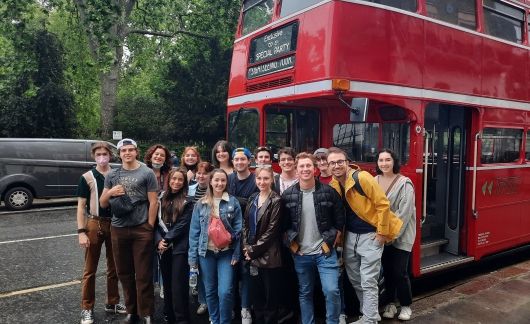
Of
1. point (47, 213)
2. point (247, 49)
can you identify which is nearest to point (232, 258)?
point (247, 49)

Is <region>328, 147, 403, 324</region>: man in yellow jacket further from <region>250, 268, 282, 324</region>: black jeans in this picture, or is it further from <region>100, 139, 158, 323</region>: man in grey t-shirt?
<region>100, 139, 158, 323</region>: man in grey t-shirt

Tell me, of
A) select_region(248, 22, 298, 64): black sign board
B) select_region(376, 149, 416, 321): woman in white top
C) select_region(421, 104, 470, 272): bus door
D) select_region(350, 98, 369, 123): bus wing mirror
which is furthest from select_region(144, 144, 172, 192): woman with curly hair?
select_region(421, 104, 470, 272): bus door

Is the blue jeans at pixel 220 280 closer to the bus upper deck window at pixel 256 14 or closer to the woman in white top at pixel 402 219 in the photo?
the woman in white top at pixel 402 219

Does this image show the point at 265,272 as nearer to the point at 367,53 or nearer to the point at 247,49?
the point at 367,53

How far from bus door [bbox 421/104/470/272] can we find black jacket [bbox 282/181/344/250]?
2600 millimetres

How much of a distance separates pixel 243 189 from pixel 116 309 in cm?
193

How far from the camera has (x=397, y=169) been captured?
4547 millimetres

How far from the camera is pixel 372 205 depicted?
4.06 metres

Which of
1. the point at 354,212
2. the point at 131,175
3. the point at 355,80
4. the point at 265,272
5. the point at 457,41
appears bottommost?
the point at 265,272

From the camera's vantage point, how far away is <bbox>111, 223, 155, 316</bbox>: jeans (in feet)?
13.8

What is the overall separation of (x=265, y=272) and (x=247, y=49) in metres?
3.50

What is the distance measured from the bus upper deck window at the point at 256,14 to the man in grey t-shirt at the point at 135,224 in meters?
2.84

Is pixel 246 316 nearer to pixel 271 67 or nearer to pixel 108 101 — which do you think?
pixel 271 67

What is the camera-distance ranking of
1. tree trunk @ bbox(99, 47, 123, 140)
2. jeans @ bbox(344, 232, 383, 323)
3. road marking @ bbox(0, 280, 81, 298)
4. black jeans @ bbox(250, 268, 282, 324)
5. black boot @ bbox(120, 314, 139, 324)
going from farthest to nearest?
tree trunk @ bbox(99, 47, 123, 140) → road marking @ bbox(0, 280, 81, 298) → black boot @ bbox(120, 314, 139, 324) → jeans @ bbox(344, 232, 383, 323) → black jeans @ bbox(250, 268, 282, 324)
